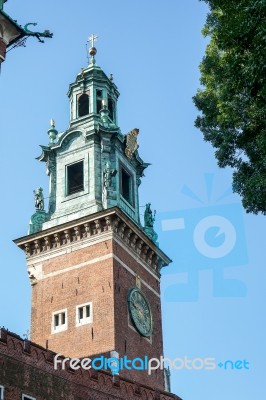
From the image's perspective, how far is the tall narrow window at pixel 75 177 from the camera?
50.7m

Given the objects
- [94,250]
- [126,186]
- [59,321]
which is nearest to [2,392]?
[59,321]

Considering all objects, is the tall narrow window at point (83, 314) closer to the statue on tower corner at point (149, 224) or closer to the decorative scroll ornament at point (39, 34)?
the statue on tower corner at point (149, 224)

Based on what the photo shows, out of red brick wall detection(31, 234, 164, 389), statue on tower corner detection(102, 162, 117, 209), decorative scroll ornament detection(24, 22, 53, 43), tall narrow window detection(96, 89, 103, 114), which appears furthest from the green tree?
tall narrow window detection(96, 89, 103, 114)

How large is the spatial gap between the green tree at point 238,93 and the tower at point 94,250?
2179cm

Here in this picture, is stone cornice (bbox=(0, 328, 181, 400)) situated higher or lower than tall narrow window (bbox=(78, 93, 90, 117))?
lower

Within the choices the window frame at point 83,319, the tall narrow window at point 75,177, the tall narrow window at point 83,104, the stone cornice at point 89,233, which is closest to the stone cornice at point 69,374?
the window frame at point 83,319

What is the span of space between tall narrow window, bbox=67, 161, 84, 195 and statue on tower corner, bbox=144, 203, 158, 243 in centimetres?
519

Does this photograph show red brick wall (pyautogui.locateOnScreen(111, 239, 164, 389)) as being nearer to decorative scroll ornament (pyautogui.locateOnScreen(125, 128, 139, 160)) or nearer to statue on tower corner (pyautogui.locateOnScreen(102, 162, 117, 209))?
statue on tower corner (pyautogui.locateOnScreen(102, 162, 117, 209))

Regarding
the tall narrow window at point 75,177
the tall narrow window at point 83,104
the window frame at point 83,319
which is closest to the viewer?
the window frame at point 83,319

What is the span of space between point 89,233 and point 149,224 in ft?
21.6

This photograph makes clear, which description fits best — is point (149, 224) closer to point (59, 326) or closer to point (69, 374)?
point (59, 326)

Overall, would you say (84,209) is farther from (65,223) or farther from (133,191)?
(133,191)

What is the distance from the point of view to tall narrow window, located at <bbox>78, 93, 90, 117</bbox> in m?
54.9

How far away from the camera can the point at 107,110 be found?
53844 mm
